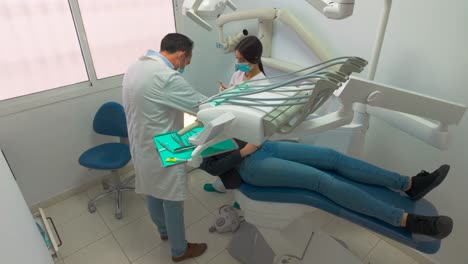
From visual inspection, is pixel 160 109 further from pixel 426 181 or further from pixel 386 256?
pixel 386 256

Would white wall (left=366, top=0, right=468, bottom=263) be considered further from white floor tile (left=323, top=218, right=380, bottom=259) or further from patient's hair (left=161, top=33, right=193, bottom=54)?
patient's hair (left=161, top=33, right=193, bottom=54)

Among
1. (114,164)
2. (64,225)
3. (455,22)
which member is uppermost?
(455,22)

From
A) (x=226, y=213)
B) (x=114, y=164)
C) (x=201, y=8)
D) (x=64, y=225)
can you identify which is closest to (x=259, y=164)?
(x=201, y=8)

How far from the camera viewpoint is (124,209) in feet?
8.38

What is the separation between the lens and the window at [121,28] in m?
2.55

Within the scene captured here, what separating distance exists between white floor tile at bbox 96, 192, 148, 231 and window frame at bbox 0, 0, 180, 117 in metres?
0.99

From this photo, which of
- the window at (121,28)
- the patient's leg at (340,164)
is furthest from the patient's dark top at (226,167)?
the window at (121,28)

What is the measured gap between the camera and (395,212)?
49.9 inches

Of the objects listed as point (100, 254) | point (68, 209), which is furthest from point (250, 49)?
point (68, 209)

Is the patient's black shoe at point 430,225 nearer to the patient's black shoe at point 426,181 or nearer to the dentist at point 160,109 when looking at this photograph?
the patient's black shoe at point 426,181

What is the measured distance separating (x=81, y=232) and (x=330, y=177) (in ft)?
6.67

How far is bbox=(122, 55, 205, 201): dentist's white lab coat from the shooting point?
1.61m

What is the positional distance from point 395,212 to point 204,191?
179 centimetres

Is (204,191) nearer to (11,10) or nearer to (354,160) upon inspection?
(354,160)
